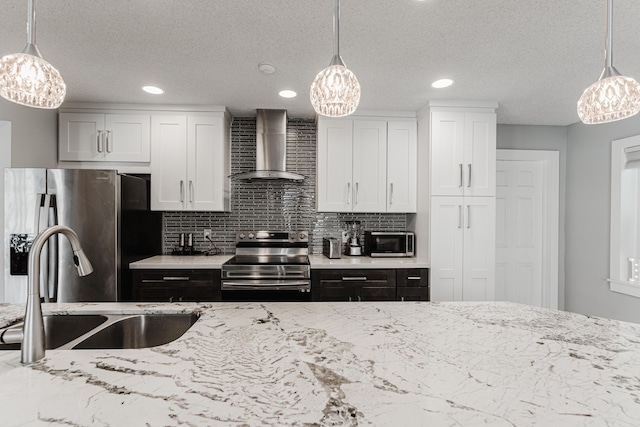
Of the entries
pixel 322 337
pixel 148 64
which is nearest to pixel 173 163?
pixel 148 64

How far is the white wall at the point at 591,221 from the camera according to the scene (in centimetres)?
305

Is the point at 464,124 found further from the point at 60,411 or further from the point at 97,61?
the point at 60,411

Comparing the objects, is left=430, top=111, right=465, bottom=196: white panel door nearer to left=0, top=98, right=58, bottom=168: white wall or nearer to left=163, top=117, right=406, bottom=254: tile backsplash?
left=163, top=117, right=406, bottom=254: tile backsplash

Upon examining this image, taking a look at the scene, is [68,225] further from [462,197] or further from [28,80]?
[462,197]

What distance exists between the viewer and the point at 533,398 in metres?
0.71

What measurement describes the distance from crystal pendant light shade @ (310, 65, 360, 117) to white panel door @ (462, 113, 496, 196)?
2.12 metres

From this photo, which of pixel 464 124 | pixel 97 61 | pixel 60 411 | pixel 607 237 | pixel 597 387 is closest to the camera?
pixel 60 411

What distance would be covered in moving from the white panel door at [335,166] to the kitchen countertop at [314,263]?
0.55 m

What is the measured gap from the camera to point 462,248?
292cm

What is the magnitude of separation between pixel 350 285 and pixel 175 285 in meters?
1.49

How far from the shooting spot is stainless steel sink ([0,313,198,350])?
136cm

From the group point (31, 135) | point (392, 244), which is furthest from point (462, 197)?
point (31, 135)

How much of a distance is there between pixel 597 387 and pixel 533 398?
187 mm

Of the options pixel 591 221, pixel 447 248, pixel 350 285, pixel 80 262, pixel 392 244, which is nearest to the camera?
pixel 80 262
